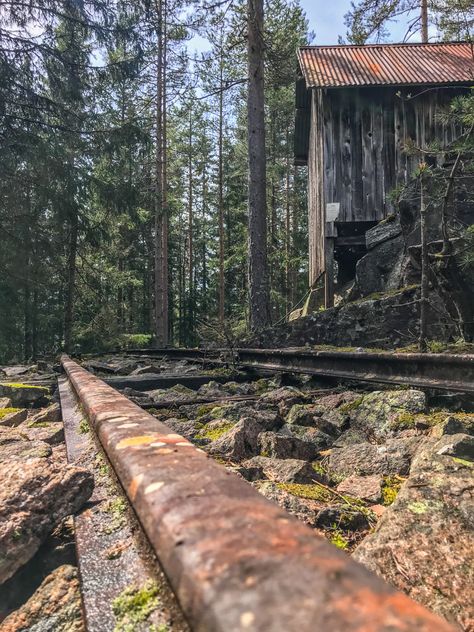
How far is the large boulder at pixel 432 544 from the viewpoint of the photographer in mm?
1024

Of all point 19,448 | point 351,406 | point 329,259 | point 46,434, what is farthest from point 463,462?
point 329,259

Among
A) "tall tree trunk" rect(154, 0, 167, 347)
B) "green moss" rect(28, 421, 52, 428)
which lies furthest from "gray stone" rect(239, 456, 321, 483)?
"tall tree trunk" rect(154, 0, 167, 347)

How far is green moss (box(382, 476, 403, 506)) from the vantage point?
166 centimetres

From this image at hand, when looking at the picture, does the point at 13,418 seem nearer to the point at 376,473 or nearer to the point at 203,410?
the point at 203,410

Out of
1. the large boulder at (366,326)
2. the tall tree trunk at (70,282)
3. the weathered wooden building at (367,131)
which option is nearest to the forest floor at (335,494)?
the large boulder at (366,326)

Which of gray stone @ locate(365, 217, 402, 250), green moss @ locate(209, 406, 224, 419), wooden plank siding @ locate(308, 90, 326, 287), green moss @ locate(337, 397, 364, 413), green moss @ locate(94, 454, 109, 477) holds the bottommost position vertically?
green moss @ locate(209, 406, 224, 419)

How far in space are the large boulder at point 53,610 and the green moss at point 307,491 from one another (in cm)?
81

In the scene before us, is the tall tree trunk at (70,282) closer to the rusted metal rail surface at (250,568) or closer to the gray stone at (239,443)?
the gray stone at (239,443)

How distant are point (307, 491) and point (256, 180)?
33.5 ft

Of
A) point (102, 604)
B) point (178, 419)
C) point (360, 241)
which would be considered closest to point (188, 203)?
point (360, 241)

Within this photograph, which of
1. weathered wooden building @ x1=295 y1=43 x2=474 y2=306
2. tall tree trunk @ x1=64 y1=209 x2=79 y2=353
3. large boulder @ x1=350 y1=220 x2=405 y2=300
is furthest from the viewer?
tall tree trunk @ x1=64 y1=209 x2=79 y2=353

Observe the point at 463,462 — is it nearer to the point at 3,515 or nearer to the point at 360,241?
the point at 3,515

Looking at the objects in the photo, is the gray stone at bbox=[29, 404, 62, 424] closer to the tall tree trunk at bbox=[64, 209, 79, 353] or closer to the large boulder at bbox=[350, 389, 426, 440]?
the large boulder at bbox=[350, 389, 426, 440]

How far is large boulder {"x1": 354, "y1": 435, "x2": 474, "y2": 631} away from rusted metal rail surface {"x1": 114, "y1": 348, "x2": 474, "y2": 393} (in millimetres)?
1518
